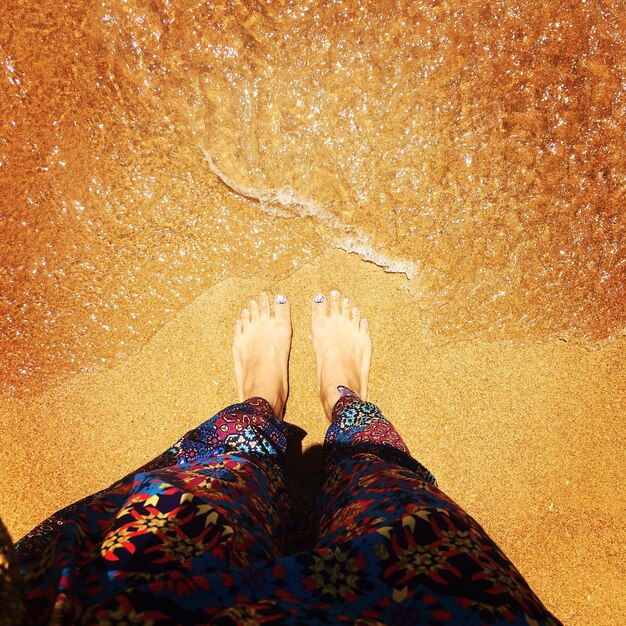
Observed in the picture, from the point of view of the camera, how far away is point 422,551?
0.97 metres

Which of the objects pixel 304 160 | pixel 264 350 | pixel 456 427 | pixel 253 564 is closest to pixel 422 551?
pixel 253 564

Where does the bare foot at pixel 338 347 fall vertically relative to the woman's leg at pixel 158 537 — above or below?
above

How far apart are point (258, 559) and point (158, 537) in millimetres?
228

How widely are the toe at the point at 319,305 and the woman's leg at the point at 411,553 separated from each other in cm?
79

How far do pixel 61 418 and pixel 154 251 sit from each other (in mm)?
793

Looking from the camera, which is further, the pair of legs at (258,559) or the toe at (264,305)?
the toe at (264,305)

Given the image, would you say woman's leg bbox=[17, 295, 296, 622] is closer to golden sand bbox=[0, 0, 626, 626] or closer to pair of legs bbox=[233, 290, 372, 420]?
pair of legs bbox=[233, 290, 372, 420]

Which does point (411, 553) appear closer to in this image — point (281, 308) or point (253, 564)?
point (253, 564)

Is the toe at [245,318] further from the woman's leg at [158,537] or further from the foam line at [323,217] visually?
the woman's leg at [158,537]

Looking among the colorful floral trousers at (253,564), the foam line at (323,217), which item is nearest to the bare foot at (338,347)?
the foam line at (323,217)

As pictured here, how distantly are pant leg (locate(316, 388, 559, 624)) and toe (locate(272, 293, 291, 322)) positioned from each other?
91 cm

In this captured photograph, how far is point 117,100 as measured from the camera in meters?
1.93

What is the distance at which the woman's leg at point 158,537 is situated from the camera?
0.83 metres

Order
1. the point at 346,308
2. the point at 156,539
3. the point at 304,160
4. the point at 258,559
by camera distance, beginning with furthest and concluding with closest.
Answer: the point at 346,308 < the point at 304,160 < the point at 258,559 < the point at 156,539
